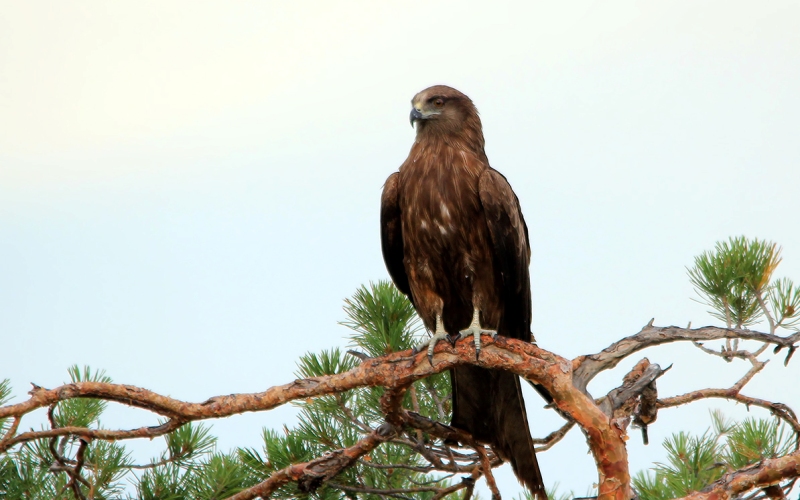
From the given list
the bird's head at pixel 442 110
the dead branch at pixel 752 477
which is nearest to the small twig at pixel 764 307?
the dead branch at pixel 752 477

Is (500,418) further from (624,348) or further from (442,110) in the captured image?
(442,110)

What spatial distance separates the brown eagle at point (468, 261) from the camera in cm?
397

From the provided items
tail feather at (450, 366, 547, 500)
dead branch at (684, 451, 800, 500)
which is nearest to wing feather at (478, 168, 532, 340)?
tail feather at (450, 366, 547, 500)

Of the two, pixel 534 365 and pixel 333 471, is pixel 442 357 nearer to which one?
pixel 534 365

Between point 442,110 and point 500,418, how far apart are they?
1.67 m

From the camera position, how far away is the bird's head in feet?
15.0

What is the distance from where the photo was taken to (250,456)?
161 inches

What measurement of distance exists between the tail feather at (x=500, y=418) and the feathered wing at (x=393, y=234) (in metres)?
0.64

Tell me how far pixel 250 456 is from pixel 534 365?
4.96 feet

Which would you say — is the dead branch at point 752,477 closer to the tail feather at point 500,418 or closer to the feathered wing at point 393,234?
the tail feather at point 500,418

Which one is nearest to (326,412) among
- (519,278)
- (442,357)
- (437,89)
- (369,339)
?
(369,339)

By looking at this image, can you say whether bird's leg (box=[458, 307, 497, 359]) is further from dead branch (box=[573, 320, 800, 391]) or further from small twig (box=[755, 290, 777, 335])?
small twig (box=[755, 290, 777, 335])

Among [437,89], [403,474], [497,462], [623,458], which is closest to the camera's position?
[623,458]

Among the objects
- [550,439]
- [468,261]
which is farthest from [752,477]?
[468,261]
